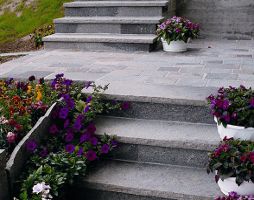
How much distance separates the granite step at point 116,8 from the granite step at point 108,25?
0.15m

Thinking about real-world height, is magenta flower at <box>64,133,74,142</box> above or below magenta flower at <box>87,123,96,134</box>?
below

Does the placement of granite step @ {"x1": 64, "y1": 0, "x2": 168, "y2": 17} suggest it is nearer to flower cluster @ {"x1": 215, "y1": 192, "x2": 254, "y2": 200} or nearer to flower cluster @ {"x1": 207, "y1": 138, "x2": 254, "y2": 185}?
flower cluster @ {"x1": 207, "y1": 138, "x2": 254, "y2": 185}

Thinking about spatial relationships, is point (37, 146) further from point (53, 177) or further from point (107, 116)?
point (107, 116)

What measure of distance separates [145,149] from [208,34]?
4.12 meters

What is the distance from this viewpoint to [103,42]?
18.1 feet

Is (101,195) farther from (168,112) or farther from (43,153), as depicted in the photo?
(168,112)

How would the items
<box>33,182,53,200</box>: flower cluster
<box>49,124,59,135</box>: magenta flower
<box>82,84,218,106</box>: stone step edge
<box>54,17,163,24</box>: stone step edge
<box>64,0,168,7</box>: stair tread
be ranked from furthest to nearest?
<box>64,0,168,7</box>: stair tread, <box>54,17,163,24</box>: stone step edge, <box>82,84,218,106</box>: stone step edge, <box>49,124,59,135</box>: magenta flower, <box>33,182,53,200</box>: flower cluster

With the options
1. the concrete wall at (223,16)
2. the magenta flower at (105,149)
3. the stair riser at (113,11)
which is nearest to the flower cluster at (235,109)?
the magenta flower at (105,149)

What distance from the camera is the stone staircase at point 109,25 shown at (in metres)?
5.48

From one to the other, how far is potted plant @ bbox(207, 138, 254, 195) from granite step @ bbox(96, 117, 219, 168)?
420mm

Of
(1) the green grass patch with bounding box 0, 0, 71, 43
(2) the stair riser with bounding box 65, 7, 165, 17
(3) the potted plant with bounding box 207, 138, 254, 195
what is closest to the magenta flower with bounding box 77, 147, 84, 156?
(3) the potted plant with bounding box 207, 138, 254, 195

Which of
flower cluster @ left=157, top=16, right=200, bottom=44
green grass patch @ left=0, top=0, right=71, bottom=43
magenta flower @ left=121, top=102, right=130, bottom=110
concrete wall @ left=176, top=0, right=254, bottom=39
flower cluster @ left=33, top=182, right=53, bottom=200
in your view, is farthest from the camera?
green grass patch @ left=0, top=0, right=71, bottom=43

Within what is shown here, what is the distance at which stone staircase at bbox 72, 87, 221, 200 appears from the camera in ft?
8.81

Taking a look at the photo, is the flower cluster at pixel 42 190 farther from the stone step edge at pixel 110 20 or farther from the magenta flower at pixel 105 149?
the stone step edge at pixel 110 20
